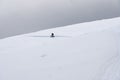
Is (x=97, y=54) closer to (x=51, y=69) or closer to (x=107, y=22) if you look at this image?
(x=51, y=69)

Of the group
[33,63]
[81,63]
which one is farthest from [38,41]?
[81,63]

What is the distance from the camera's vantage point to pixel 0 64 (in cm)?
101

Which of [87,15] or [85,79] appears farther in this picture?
[87,15]

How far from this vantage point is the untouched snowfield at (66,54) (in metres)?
0.86

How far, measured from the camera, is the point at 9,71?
0.93m

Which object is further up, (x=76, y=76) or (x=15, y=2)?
(x=15, y=2)

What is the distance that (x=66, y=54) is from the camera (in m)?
1.00

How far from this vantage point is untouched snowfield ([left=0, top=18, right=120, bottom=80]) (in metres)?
0.86

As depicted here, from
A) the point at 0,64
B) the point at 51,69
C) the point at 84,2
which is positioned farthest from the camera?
the point at 84,2

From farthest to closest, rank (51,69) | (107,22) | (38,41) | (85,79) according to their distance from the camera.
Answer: (107,22) → (38,41) → (51,69) → (85,79)

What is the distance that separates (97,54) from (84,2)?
2.29 ft

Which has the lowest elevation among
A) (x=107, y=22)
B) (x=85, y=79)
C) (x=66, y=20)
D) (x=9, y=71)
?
(x=85, y=79)

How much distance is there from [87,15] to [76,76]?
33.5 inches

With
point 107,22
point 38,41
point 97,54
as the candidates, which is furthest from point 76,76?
point 107,22
